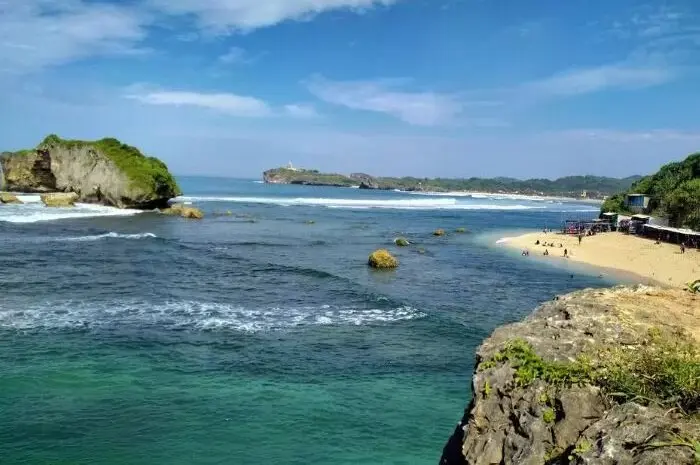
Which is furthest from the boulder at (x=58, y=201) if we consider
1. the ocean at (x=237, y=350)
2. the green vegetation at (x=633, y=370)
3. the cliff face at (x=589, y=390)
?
the green vegetation at (x=633, y=370)

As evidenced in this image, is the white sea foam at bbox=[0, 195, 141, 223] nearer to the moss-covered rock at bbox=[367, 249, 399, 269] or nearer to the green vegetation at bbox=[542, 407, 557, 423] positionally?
the moss-covered rock at bbox=[367, 249, 399, 269]

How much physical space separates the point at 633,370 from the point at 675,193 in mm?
76914

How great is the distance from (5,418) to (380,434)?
36.3 feet

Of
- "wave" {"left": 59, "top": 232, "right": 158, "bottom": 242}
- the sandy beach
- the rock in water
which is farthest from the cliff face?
the rock in water

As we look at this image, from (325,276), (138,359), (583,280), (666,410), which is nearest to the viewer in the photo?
(666,410)

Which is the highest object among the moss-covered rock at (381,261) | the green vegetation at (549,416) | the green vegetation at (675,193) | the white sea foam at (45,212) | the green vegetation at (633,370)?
the green vegetation at (675,193)

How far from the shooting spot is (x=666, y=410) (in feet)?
22.3

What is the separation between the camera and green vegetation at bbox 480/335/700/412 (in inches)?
282

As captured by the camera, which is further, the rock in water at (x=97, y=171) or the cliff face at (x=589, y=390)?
the rock in water at (x=97, y=171)

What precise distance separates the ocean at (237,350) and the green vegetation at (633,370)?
8113 mm

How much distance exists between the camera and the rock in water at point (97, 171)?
295 ft

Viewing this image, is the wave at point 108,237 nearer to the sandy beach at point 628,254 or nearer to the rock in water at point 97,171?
the rock in water at point 97,171

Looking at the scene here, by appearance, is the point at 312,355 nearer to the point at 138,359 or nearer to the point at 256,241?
the point at 138,359

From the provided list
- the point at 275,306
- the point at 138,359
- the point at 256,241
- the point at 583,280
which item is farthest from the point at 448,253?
the point at 138,359
